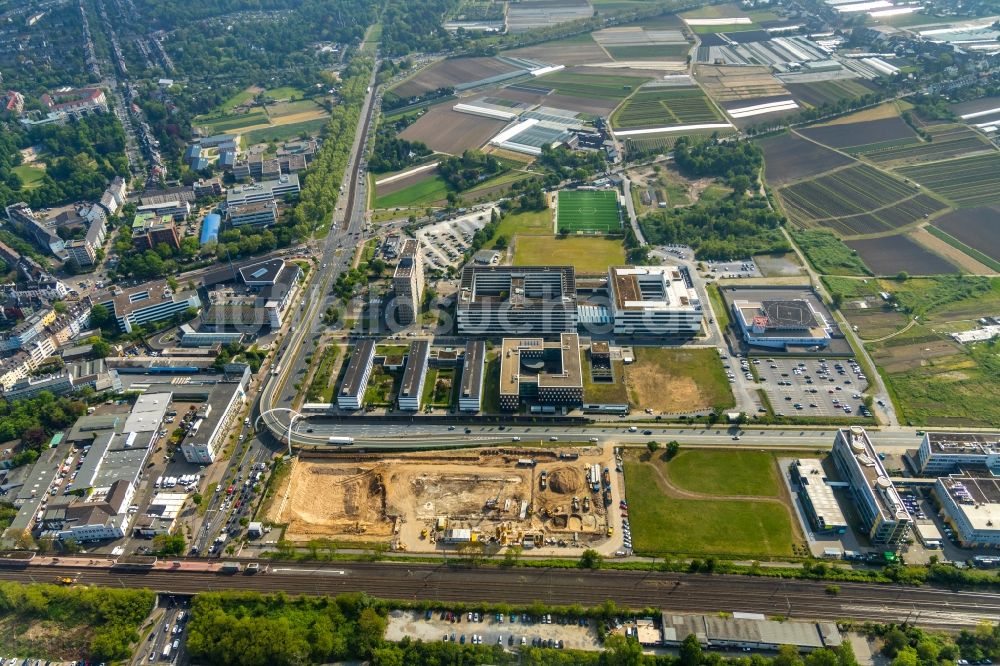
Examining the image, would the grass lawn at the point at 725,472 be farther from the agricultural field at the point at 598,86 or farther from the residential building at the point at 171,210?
the agricultural field at the point at 598,86

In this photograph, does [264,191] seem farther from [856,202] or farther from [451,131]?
[856,202]

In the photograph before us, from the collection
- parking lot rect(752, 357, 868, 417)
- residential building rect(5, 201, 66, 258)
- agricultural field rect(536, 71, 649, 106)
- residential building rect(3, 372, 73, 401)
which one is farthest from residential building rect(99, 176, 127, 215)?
parking lot rect(752, 357, 868, 417)

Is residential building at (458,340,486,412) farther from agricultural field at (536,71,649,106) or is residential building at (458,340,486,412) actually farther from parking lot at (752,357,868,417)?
agricultural field at (536,71,649,106)

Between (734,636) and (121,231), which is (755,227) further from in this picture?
(121,231)

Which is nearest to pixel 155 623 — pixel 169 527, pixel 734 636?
pixel 169 527

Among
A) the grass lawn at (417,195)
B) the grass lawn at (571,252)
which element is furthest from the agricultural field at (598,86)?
the grass lawn at (571,252)

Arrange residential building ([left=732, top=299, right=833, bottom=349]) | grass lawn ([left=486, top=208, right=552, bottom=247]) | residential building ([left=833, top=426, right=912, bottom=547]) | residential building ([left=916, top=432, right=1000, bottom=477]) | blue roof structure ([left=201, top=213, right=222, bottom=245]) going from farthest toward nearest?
blue roof structure ([left=201, top=213, right=222, bottom=245])
grass lawn ([left=486, top=208, right=552, bottom=247])
residential building ([left=732, top=299, right=833, bottom=349])
residential building ([left=916, top=432, right=1000, bottom=477])
residential building ([left=833, top=426, right=912, bottom=547])
